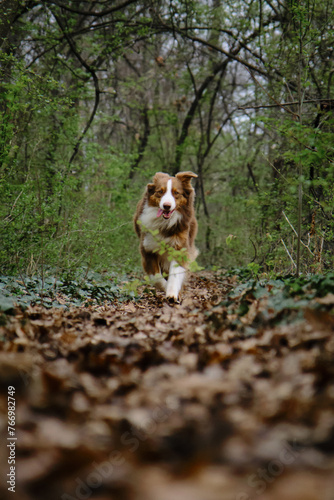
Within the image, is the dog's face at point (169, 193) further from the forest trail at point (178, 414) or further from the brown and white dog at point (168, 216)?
the forest trail at point (178, 414)

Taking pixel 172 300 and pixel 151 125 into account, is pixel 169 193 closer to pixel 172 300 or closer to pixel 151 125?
pixel 172 300

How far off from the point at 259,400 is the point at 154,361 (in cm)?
78

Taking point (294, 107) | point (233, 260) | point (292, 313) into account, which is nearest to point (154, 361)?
point (292, 313)

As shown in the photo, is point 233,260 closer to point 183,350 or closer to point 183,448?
point 183,350

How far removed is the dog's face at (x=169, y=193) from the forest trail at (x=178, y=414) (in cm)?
319

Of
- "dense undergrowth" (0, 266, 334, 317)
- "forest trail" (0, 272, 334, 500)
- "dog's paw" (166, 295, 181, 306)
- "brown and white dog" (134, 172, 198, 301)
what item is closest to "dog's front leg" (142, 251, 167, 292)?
"brown and white dog" (134, 172, 198, 301)

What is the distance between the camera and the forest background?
4.91 m

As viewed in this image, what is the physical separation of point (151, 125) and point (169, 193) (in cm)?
1057

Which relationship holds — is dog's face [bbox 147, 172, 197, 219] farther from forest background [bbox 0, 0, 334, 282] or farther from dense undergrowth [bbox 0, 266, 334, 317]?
dense undergrowth [bbox 0, 266, 334, 317]

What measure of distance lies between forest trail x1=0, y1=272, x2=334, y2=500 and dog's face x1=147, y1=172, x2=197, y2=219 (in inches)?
125

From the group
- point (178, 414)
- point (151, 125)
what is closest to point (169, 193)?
point (178, 414)

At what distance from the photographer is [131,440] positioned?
1.42 metres

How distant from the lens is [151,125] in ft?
50.6

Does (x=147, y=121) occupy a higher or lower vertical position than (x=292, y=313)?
higher
